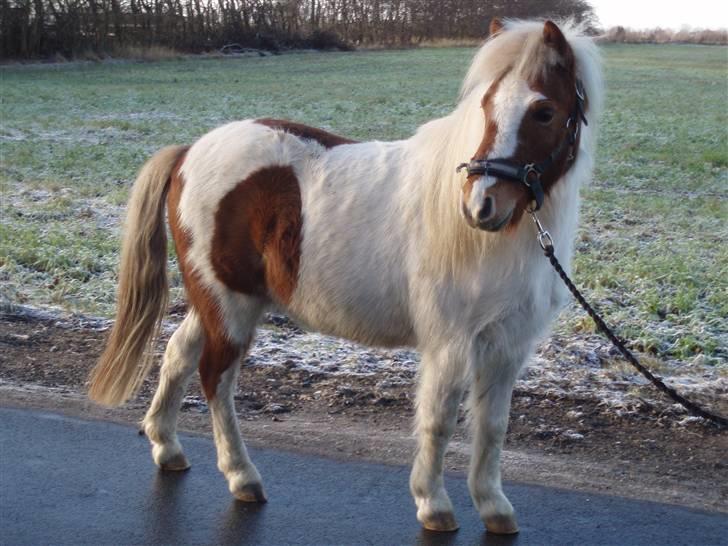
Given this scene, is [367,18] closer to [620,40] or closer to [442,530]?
[620,40]

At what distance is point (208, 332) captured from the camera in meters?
4.26

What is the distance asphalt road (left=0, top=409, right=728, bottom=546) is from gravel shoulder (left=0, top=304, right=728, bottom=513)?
18cm

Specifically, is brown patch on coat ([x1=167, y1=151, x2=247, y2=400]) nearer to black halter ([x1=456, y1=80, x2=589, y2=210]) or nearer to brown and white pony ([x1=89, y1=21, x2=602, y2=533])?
brown and white pony ([x1=89, y1=21, x2=602, y2=533])

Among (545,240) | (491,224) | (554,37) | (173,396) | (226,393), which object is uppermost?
(554,37)

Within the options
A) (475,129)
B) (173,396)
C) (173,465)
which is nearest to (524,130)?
(475,129)

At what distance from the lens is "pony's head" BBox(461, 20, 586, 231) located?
3.33 metres

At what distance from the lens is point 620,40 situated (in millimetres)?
50594

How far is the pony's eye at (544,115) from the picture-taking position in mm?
3406

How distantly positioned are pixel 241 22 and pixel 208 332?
1615 inches

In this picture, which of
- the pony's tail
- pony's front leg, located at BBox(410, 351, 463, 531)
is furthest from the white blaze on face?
the pony's tail

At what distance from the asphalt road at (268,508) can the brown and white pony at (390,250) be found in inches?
5.3

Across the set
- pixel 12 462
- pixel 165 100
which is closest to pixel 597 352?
pixel 12 462

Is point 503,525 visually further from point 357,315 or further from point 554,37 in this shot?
point 554,37

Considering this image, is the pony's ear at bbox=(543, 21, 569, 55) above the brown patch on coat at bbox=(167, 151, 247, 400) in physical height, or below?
above
